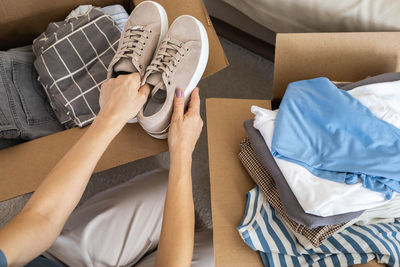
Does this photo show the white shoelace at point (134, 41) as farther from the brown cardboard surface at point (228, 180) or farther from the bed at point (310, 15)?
the bed at point (310, 15)

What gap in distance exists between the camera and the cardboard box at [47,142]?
0.66m

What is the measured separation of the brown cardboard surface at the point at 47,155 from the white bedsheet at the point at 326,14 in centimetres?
43

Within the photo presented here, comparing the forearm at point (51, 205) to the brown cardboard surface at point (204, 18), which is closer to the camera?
the forearm at point (51, 205)

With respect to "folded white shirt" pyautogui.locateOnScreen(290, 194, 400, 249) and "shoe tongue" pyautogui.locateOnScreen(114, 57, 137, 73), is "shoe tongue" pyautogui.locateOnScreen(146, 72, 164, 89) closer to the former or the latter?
"shoe tongue" pyautogui.locateOnScreen(114, 57, 137, 73)

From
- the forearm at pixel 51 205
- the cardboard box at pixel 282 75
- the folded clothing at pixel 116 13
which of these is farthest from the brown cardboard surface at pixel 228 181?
the folded clothing at pixel 116 13

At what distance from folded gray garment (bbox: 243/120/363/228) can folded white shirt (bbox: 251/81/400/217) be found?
1cm

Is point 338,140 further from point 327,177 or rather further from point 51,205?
point 51,205

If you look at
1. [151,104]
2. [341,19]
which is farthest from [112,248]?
[341,19]

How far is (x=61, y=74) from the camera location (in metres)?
0.78

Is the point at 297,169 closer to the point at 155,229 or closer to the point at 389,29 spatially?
the point at 155,229

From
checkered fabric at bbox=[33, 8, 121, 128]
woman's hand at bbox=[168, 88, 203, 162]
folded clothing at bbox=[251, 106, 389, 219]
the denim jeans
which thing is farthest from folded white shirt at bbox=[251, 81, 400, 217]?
the denim jeans

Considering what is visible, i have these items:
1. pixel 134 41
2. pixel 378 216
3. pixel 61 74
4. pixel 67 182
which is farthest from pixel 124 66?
pixel 378 216

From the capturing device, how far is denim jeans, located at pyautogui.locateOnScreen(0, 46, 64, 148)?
722 millimetres

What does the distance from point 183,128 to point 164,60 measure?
0.53ft
